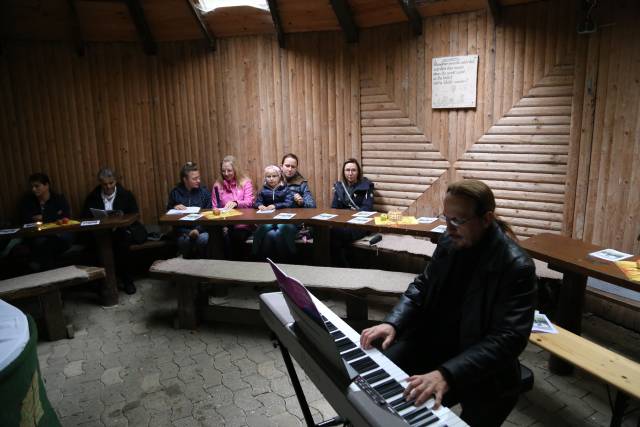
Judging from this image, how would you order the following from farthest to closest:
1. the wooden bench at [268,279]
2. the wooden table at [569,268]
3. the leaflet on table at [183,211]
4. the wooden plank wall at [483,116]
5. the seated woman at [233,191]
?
the seated woman at [233,191]
the leaflet on table at [183,211]
the wooden plank wall at [483,116]
the wooden bench at [268,279]
the wooden table at [569,268]

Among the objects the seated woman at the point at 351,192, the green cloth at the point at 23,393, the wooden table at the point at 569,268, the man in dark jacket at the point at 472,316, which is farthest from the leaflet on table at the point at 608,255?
the green cloth at the point at 23,393

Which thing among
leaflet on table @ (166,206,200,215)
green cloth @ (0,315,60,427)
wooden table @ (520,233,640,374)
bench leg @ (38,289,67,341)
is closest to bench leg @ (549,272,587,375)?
wooden table @ (520,233,640,374)

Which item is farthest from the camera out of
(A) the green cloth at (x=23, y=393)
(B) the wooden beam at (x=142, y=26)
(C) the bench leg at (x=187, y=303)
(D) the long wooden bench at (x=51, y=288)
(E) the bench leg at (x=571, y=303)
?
(B) the wooden beam at (x=142, y=26)

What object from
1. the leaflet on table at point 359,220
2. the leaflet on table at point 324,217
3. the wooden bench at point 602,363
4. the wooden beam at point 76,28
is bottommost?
the wooden bench at point 602,363

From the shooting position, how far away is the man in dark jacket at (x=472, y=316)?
84.5 inches

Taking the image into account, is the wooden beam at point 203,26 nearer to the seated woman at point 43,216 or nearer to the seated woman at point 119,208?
the seated woman at point 119,208

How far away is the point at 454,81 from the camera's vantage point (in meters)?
5.84

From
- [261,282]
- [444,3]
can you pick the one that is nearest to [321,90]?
[444,3]

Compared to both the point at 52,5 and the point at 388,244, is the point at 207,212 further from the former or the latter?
the point at 52,5

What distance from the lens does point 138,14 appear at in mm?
6512

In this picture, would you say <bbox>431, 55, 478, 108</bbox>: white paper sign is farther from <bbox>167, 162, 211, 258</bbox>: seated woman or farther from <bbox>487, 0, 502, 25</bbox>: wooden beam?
<bbox>167, 162, 211, 258</bbox>: seated woman

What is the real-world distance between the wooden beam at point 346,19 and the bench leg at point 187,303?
3.87 metres

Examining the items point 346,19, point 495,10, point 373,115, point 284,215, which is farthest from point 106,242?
point 495,10

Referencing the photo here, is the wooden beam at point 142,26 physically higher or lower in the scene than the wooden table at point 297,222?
higher
